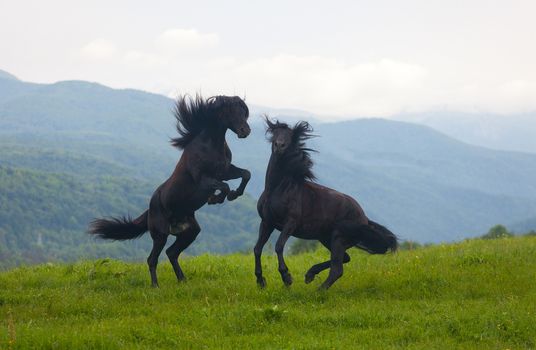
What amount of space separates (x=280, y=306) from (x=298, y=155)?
2.99 metres

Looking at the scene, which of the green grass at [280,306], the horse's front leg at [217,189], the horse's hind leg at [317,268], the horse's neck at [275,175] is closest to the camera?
the green grass at [280,306]

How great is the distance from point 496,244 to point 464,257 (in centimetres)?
373

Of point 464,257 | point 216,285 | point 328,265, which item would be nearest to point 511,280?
point 464,257

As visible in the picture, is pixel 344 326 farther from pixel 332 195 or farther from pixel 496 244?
pixel 496 244

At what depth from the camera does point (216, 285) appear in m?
13.2

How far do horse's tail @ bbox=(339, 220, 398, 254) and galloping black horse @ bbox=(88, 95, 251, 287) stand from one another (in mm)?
2276

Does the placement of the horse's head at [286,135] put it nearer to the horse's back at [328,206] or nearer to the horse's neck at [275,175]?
the horse's neck at [275,175]

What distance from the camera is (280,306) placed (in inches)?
440

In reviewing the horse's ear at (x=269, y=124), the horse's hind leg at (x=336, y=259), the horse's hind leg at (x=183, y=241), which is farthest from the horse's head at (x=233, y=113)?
the horse's hind leg at (x=336, y=259)

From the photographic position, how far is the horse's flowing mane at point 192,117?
518 inches

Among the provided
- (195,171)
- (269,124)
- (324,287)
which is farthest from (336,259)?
(195,171)

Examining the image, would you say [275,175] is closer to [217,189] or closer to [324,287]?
[217,189]

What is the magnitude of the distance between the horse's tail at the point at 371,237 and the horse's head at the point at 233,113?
277cm

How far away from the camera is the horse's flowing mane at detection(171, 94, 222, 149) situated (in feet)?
43.2
